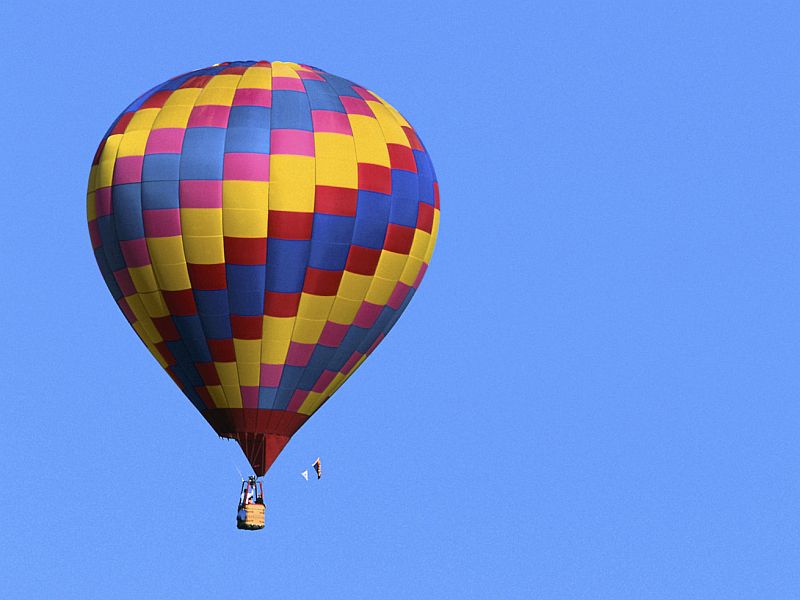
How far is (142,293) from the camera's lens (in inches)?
1780

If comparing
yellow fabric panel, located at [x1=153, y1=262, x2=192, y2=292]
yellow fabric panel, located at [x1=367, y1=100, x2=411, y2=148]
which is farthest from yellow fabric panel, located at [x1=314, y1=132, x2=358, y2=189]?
yellow fabric panel, located at [x1=153, y1=262, x2=192, y2=292]

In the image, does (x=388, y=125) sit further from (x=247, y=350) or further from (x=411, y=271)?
(x=247, y=350)

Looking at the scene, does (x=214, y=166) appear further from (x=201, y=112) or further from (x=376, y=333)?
(x=376, y=333)

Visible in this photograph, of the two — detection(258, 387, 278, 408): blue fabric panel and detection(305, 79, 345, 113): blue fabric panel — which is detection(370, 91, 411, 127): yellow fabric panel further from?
detection(258, 387, 278, 408): blue fabric panel

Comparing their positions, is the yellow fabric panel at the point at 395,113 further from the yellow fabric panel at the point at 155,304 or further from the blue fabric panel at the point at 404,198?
the yellow fabric panel at the point at 155,304

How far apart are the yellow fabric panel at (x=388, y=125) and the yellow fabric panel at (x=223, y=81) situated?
2.50 m

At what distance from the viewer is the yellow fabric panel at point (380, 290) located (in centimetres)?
4550

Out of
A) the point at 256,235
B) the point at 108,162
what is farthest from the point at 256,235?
the point at 108,162

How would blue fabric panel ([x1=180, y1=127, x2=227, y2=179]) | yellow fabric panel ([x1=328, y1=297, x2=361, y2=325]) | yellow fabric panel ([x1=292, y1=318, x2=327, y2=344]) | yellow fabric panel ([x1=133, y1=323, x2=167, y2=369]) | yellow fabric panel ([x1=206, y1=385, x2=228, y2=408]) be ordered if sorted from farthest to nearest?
yellow fabric panel ([x1=133, y1=323, x2=167, y2=369]) < yellow fabric panel ([x1=206, y1=385, x2=228, y2=408]) < yellow fabric panel ([x1=328, y1=297, x2=361, y2=325]) < yellow fabric panel ([x1=292, y1=318, x2=327, y2=344]) < blue fabric panel ([x1=180, y1=127, x2=227, y2=179])

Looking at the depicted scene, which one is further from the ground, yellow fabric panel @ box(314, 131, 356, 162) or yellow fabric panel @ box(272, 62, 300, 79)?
yellow fabric panel @ box(272, 62, 300, 79)

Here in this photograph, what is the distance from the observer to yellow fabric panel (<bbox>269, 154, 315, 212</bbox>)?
44312 mm

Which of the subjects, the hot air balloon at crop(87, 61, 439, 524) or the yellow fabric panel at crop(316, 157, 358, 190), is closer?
Answer: the hot air balloon at crop(87, 61, 439, 524)

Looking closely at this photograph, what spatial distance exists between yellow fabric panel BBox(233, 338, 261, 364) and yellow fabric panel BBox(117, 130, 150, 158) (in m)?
3.81

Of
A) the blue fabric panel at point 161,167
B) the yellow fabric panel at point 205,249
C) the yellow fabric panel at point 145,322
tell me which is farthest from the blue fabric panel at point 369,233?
the yellow fabric panel at point 145,322
